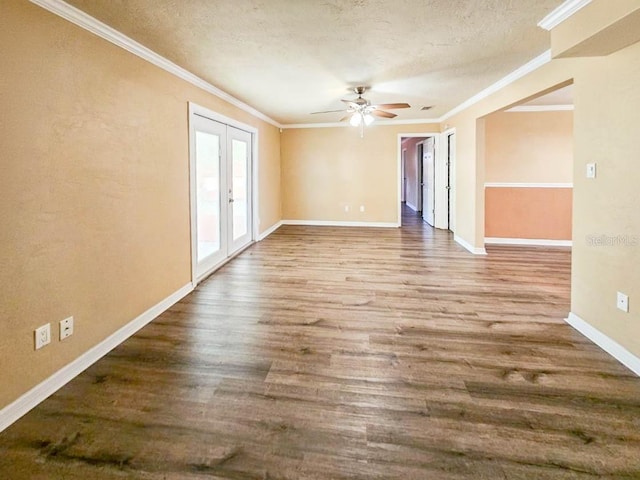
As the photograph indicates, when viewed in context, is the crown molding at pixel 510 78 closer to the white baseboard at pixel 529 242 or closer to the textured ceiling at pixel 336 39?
the textured ceiling at pixel 336 39

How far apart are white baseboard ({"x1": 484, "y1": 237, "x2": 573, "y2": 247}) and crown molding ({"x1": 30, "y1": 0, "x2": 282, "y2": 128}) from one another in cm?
529

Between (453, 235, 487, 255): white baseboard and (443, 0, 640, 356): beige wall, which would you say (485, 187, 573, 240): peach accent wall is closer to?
(453, 235, 487, 255): white baseboard

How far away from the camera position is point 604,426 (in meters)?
1.84

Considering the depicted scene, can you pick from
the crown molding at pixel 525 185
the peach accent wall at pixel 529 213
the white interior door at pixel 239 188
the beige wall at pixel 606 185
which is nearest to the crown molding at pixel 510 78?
the beige wall at pixel 606 185

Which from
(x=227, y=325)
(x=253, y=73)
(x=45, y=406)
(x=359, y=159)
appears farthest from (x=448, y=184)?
(x=45, y=406)

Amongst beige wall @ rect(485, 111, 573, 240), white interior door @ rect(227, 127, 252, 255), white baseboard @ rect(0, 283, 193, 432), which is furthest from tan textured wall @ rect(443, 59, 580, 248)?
white baseboard @ rect(0, 283, 193, 432)

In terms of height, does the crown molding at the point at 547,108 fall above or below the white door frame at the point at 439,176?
above

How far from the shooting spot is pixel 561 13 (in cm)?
254

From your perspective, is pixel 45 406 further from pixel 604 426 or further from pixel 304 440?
pixel 604 426

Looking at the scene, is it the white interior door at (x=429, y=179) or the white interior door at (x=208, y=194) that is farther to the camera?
the white interior door at (x=429, y=179)

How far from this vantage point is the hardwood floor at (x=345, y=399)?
1627mm

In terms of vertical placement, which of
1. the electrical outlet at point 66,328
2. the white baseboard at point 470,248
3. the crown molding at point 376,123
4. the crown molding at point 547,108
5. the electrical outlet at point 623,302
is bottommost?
the electrical outlet at point 66,328

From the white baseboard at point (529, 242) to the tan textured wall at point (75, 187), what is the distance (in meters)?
5.55

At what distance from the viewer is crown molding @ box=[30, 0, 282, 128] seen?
2227 millimetres
